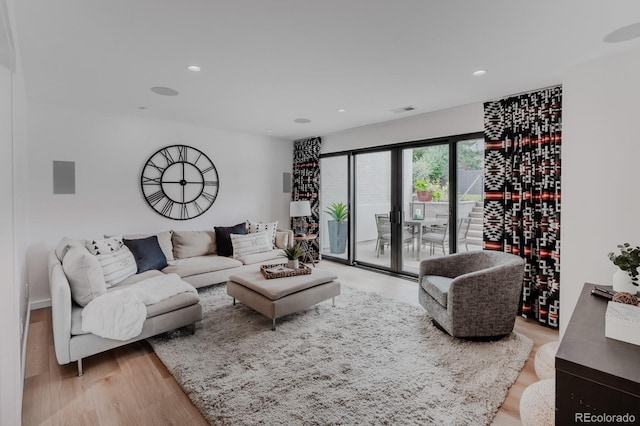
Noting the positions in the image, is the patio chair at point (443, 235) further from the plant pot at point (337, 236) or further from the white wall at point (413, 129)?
the plant pot at point (337, 236)

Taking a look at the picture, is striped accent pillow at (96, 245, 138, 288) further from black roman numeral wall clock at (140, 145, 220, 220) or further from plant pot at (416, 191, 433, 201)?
plant pot at (416, 191, 433, 201)

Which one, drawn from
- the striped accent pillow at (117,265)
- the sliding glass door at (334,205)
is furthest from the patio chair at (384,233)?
the striped accent pillow at (117,265)

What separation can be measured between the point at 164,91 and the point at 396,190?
337 centimetres

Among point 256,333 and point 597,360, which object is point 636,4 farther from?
point 256,333

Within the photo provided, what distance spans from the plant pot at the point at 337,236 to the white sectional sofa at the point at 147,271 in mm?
981

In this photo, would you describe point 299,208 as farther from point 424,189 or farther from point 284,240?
point 424,189

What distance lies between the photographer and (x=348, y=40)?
2236 mm

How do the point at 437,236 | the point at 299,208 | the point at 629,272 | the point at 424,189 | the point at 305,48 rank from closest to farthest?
the point at 629,272, the point at 305,48, the point at 437,236, the point at 424,189, the point at 299,208

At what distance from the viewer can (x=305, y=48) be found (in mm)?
2352

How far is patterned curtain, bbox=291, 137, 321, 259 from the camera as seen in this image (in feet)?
19.5

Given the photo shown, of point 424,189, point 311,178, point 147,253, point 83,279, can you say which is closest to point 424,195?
point 424,189

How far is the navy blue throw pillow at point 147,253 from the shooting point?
372 cm

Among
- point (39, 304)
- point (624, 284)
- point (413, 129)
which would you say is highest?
point (413, 129)

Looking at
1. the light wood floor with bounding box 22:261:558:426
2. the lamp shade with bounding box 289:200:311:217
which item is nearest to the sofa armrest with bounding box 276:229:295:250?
the lamp shade with bounding box 289:200:311:217
